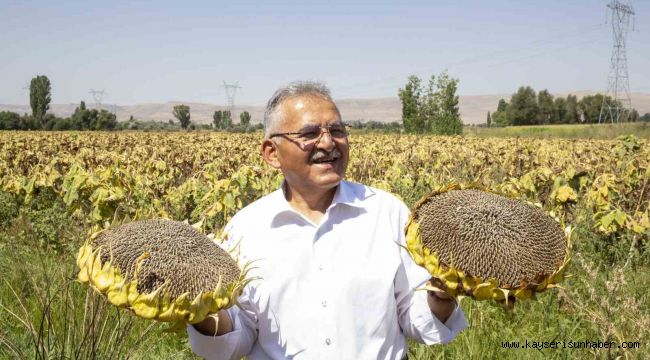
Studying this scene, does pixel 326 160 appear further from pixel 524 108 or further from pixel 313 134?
pixel 524 108

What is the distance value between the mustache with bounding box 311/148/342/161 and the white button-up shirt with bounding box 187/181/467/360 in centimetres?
16

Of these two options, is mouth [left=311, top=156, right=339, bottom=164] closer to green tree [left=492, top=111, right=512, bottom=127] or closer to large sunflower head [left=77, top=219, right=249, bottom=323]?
large sunflower head [left=77, top=219, right=249, bottom=323]

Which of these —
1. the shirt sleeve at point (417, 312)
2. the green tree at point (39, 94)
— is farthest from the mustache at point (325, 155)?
the green tree at point (39, 94)

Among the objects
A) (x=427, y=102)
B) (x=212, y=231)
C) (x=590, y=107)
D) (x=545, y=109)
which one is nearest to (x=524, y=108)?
(x=545, y=109)

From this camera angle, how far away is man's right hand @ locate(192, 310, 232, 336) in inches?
90.9

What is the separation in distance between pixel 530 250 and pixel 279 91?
132 cm

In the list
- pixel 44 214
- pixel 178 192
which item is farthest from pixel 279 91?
pixel 44 214

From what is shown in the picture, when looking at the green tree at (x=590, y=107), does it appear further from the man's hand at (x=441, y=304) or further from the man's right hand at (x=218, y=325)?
the man's right hand at (x=218, y=325)

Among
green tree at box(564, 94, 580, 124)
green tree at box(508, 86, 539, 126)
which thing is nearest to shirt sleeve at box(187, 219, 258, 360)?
green tree at box(508, 86, 539, 126)

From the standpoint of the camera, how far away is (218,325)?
237 centimetres

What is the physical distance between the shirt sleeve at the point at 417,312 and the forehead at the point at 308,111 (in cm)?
51

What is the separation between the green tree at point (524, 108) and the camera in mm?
117750

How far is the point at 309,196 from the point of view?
273 cm

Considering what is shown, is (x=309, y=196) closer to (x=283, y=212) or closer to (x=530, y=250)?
Answer: (x=283, y=212)
